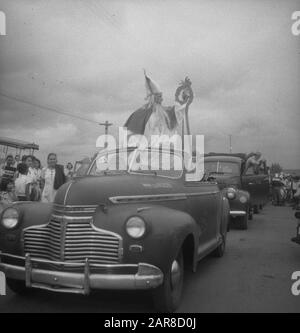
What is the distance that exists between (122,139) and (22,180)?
8.00ft

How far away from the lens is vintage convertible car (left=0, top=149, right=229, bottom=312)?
356cm

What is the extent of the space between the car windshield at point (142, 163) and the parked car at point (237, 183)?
16.8 feet

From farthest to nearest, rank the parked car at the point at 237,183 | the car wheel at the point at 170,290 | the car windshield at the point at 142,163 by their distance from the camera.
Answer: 1. the parked car at the point at 237,183
2. the car windshield at the point at 142,163
3. the car wheel at the point at 170,290

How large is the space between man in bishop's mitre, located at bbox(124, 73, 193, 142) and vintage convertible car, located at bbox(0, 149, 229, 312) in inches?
156

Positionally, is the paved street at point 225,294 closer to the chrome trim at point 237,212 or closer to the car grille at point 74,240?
the car grille at point 74,240

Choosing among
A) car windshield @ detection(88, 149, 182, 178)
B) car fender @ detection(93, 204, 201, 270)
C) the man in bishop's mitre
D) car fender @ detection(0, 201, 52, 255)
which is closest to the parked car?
the man in bishop's mitre

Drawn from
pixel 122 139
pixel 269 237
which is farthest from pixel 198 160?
pixel 269 237

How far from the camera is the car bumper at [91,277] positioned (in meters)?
3.49

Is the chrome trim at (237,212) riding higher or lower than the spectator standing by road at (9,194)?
lower

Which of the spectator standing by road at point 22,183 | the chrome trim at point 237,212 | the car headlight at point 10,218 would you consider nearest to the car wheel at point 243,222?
the chrome trim at point 237,212

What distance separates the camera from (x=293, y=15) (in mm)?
5684
